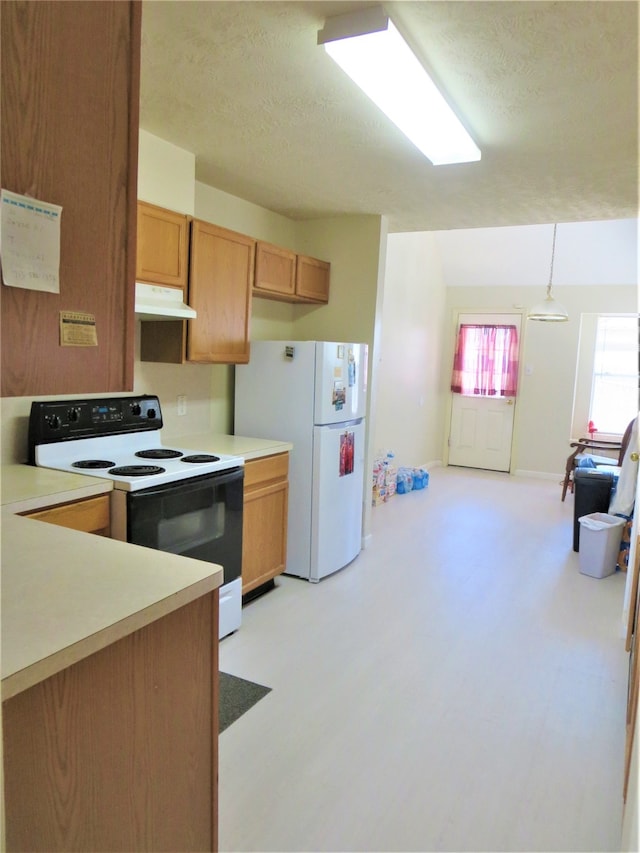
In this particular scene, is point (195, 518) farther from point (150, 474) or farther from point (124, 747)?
point (124, 747)

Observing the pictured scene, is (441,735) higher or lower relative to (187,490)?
lower

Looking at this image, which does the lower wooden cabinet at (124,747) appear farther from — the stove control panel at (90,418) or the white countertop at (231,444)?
the white countertop at (231,444)

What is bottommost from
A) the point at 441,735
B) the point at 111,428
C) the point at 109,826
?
the point at 441,735

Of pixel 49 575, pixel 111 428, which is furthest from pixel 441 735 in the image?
pixel 111 428

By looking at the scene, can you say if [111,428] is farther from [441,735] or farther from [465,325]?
[465,325]

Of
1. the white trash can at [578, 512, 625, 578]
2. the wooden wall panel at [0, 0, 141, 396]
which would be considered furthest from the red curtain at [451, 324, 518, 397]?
the wooden wall panel at [0, 0, 141, 396]

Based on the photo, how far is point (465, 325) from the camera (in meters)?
7.73

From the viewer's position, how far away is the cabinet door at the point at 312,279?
3.96 m

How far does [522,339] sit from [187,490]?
5863 millimetres

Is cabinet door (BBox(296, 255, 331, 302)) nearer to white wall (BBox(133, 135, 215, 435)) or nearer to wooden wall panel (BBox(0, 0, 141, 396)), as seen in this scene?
white wall (BBox(133, 135, 215, 435))

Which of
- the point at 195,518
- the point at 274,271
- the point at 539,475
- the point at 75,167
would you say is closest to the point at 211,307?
the point at 274,271

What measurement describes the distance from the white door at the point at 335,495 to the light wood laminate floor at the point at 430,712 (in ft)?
0.49

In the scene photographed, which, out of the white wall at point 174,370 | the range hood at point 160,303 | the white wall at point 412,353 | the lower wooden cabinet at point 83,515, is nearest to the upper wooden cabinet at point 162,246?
the range hood at point 160,303

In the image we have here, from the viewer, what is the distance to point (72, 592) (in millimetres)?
1140
